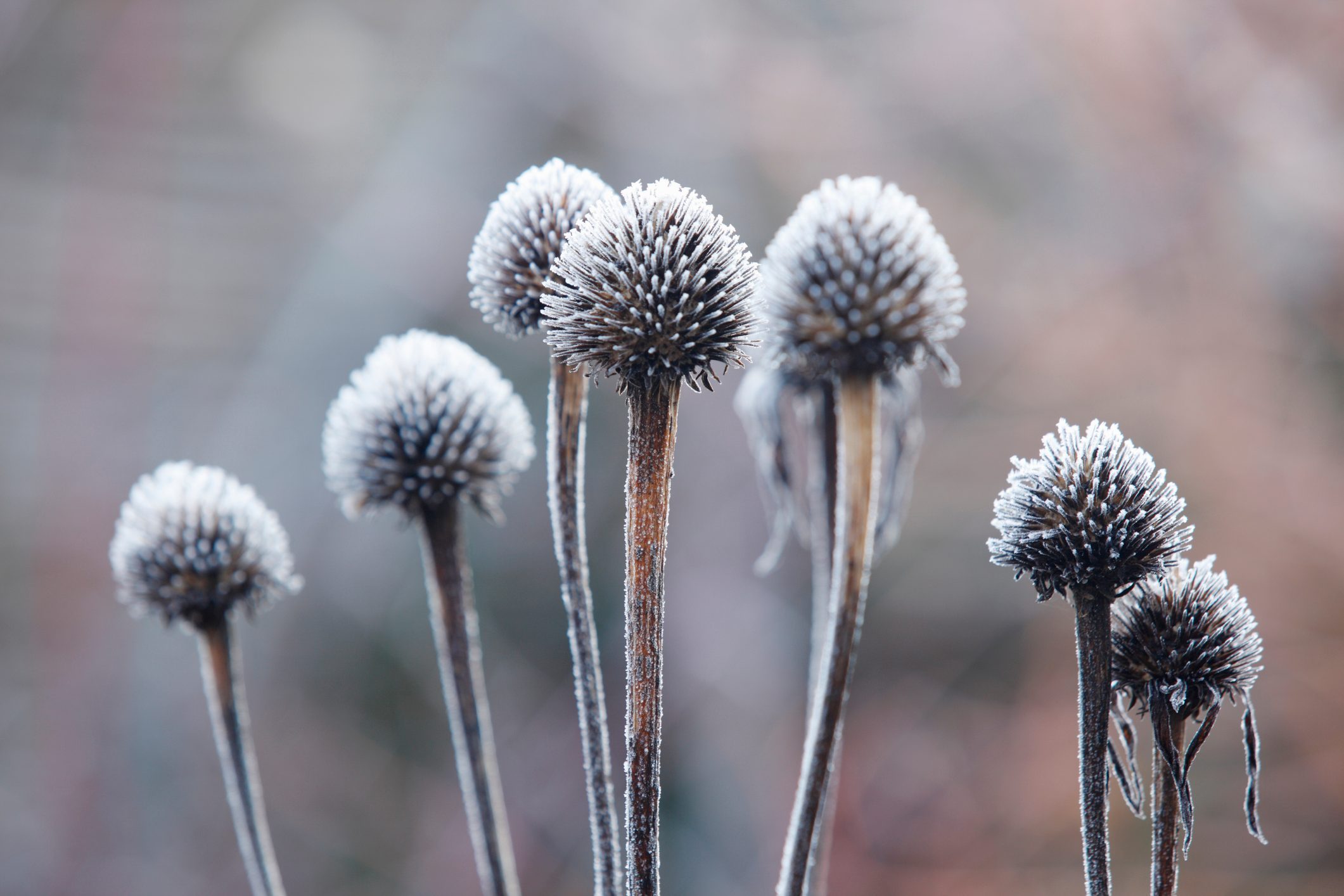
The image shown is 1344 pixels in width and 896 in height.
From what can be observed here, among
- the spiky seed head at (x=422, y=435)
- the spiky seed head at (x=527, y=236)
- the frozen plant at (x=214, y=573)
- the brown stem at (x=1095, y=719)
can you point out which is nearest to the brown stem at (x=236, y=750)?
the frozen plant at (x=214, y=573)

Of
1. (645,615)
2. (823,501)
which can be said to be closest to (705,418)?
(823,501)

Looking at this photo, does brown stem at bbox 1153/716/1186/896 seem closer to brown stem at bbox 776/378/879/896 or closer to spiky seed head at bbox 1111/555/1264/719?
spiky seed head at bbox 1111/555/1264/719

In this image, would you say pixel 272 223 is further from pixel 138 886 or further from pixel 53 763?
pixel 138 886

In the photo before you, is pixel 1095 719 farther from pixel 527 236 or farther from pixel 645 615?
pixel 527 236

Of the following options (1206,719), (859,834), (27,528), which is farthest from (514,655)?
(1206,719)

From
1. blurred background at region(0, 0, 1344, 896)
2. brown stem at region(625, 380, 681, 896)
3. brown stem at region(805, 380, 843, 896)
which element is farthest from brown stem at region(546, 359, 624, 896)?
blurred background at region(0, 0, 1344, 896)

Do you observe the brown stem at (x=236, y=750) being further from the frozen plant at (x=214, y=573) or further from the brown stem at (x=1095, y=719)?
the brown stem at (x=1095, y=719)
